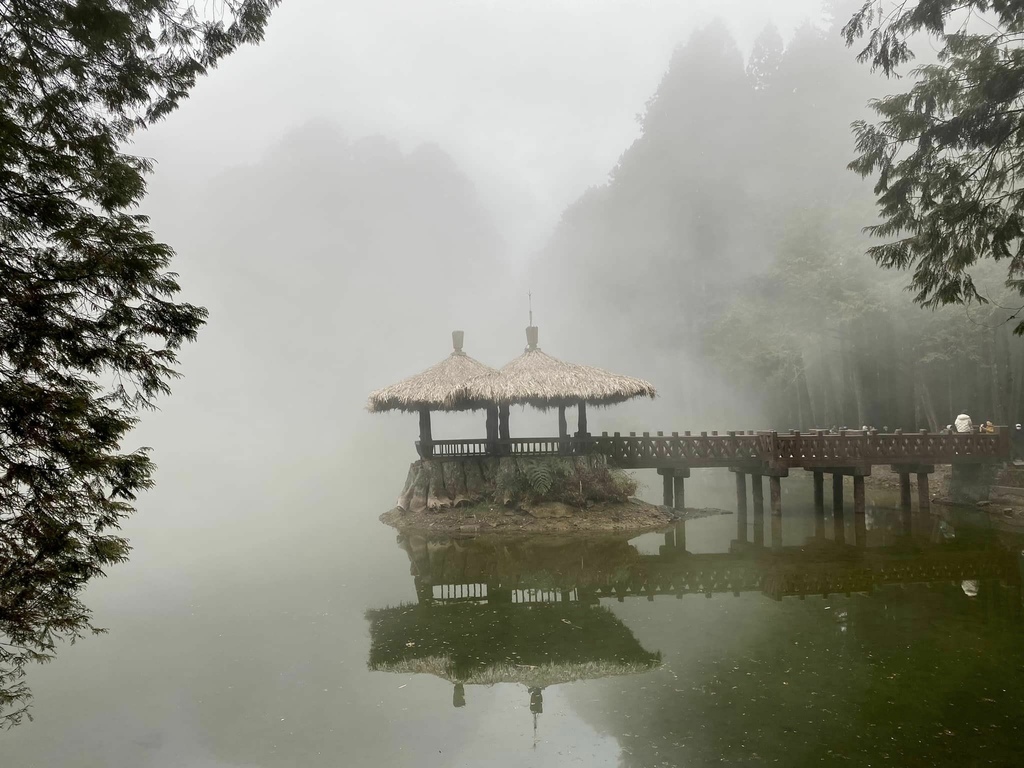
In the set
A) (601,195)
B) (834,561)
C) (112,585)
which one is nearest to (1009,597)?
(834,561)

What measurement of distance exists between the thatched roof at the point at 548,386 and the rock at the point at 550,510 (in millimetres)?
2561

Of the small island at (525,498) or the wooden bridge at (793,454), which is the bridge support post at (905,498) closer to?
the wooden bridge at (793,454)

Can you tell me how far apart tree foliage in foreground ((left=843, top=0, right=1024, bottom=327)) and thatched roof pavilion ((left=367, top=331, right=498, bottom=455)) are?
973 cm

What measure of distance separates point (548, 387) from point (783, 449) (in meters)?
5.76

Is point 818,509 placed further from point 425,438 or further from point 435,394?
point 425,438

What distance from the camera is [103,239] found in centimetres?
424

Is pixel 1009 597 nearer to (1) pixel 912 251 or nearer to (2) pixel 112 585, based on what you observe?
(1) pixel 912 251

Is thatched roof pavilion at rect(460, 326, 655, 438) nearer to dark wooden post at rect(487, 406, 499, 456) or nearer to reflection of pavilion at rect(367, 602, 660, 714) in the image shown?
dark wooden post at rect(487, 406, 499, 456)

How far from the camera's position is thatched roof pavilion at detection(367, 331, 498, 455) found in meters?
15.5

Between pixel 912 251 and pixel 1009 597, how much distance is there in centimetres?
480

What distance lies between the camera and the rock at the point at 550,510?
47.6ft

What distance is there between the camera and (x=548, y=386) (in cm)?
1519

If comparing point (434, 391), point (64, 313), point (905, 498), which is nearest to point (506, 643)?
point (64, 313)

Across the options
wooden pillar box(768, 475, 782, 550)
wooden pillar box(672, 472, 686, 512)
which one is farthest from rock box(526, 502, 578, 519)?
wooden pillar box(768, 475, 782, 550)
